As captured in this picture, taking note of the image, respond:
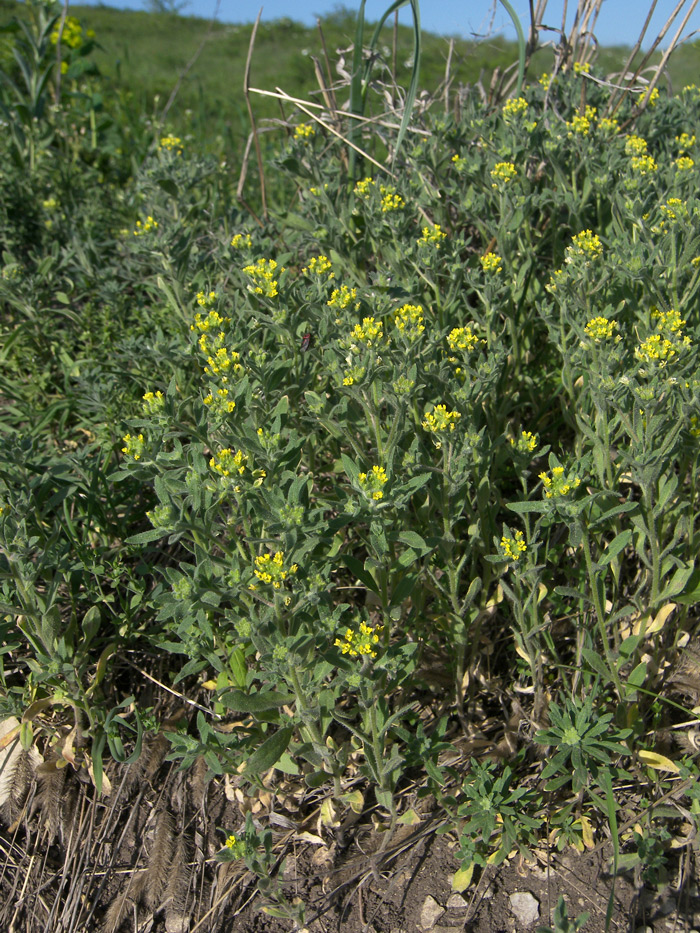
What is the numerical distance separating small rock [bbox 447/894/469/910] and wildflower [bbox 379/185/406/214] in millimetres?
2267

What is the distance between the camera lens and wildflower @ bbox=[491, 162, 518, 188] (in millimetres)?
2764

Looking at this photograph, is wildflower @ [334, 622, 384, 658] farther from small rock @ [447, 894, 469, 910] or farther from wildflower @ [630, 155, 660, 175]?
wildflower @ [630, 155, 660, 175]

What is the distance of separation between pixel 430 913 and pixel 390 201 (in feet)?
7.60

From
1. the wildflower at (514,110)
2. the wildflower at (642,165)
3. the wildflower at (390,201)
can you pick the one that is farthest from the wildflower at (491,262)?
the wildflower at (514,110)

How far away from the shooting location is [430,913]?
212 centimetres

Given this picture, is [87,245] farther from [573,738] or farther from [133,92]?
[133,92]

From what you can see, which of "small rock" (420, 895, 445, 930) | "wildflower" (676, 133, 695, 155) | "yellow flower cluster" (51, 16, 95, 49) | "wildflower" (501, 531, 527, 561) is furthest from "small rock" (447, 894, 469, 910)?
"yellow flower cluster" (51, 16, 95, 49)

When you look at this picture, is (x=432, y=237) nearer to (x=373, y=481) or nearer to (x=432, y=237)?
(x=432, y=237)

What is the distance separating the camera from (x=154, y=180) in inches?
133

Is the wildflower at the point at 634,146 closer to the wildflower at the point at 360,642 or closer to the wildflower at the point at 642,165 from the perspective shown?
the wildflower at the point at 642,165

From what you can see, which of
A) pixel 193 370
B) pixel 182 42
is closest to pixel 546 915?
pixel 193 370

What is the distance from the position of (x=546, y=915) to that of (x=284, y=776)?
894 mm

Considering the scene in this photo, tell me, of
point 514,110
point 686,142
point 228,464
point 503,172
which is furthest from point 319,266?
point 686,142

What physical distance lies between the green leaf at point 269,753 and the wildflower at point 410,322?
46.4 inches
